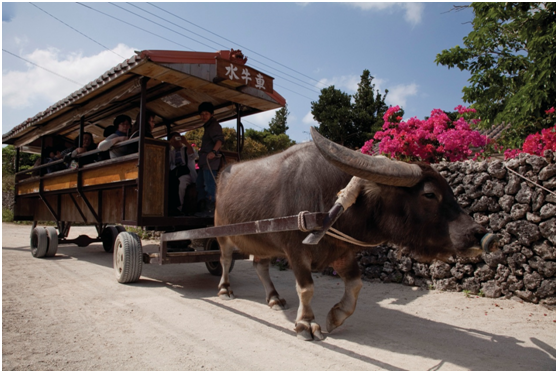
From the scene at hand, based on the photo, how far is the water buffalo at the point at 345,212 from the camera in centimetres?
265

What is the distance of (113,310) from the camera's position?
386cm

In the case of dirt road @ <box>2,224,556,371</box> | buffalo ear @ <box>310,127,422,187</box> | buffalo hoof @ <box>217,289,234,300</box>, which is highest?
buffalo ear @ <box>310,127,422,187</box>

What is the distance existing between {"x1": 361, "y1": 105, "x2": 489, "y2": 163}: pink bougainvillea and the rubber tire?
19.8 ft

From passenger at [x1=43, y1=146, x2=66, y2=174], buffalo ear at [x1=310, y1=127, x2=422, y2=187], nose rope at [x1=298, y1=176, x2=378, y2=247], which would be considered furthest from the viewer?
passenger at [x1=43, y1=146, x2=66, y2=174]

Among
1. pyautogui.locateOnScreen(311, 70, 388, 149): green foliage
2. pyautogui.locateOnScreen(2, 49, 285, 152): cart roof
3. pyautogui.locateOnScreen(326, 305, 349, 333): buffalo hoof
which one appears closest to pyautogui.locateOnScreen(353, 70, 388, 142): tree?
pyautogui.locateOnScreen(311, 70, 388, 149): green foliage

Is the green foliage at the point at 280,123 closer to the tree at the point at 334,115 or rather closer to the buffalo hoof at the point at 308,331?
the tree at the point at 334,115

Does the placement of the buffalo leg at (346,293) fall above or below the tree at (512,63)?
below

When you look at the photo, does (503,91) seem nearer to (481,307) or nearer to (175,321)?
(481,307)

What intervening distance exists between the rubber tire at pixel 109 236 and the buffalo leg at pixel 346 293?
21.2 feet

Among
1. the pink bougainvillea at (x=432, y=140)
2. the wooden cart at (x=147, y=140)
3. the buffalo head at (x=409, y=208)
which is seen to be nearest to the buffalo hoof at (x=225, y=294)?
the wooden cart at (x=147, y=140)

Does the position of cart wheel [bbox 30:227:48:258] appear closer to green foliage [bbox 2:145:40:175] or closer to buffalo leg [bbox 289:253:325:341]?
buffalo leg [bbox 289:253:325:341]

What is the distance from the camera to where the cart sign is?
190 inches

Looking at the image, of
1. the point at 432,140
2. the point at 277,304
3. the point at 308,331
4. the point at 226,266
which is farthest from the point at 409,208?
the point at 432,140

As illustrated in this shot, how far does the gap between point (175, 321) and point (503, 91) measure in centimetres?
857
